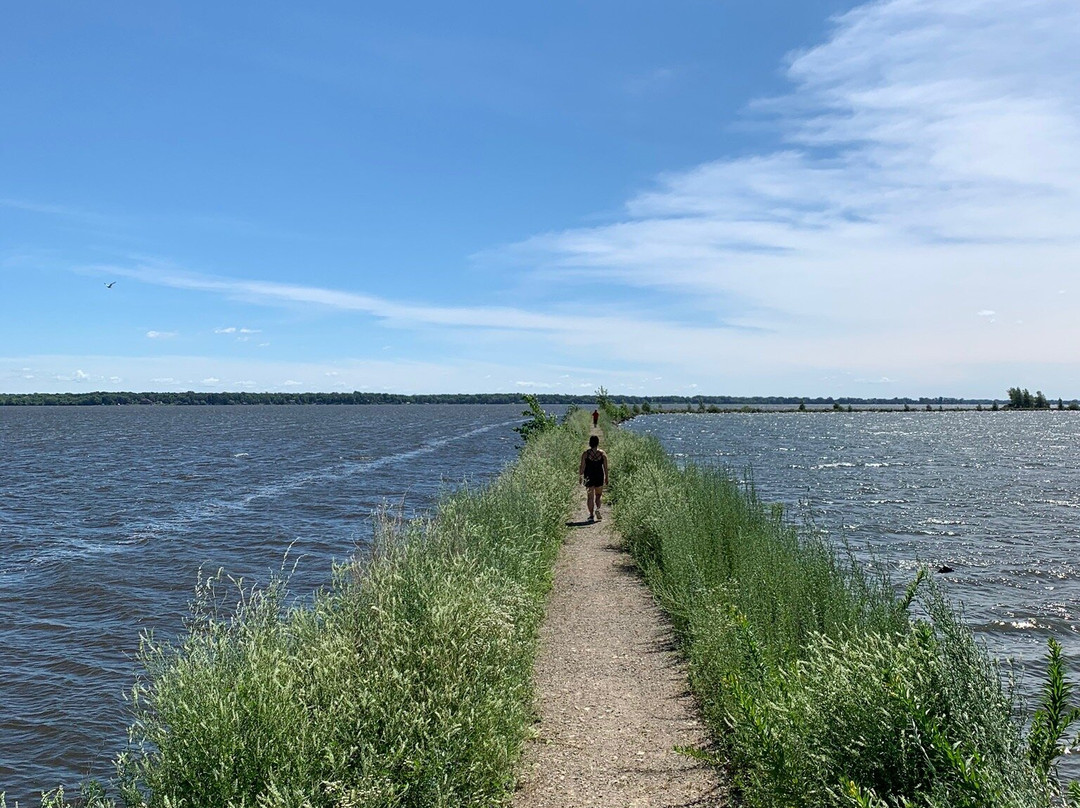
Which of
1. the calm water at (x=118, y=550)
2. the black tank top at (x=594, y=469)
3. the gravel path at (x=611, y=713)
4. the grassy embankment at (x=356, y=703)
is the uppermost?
the black tank top at (x=594, y=469)

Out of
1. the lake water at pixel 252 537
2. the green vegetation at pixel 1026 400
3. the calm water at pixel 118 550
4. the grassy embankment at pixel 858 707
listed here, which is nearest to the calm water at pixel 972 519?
the lake water at pixel 252 537

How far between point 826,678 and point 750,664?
0.95 meters

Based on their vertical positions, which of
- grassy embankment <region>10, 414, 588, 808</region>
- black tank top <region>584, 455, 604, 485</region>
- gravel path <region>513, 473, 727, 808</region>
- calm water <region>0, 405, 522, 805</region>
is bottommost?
calm water <region>0, 405, 522, 805</region>

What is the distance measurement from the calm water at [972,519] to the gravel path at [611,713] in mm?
2427

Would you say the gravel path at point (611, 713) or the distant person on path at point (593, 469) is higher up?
the distant person on path at point (593, 469)

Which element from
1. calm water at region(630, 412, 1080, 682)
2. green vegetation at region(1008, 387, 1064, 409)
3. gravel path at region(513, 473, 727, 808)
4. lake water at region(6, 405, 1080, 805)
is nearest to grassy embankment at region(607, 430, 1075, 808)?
gravel path at region(513, 473, 727, 808)

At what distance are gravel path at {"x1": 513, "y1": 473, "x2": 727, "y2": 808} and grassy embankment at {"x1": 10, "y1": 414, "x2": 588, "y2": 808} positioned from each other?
0.31 m

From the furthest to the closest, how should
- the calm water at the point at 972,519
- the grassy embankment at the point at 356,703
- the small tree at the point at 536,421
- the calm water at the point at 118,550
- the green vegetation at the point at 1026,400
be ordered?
the green vegetation at the point at 1026,400, the small tree at the point at 536,421, the calm water at the point at 972,519, the calm water at the point at 118,550, the grassy embankment at the point at 356,703

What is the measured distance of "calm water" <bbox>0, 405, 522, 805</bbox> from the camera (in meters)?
9.27

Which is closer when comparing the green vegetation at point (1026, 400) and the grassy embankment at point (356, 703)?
the grassy embankment at point (356, 703)

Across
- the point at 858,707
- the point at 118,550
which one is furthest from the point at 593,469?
the point at 858,707

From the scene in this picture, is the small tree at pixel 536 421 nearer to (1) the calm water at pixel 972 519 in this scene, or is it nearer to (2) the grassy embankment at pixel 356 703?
(1) the calm water at pixel 972 519

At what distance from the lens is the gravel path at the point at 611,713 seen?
5520 mm

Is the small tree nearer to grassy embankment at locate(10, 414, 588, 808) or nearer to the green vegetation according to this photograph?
grassy embankment at locate(10, 414, 588, 808)
